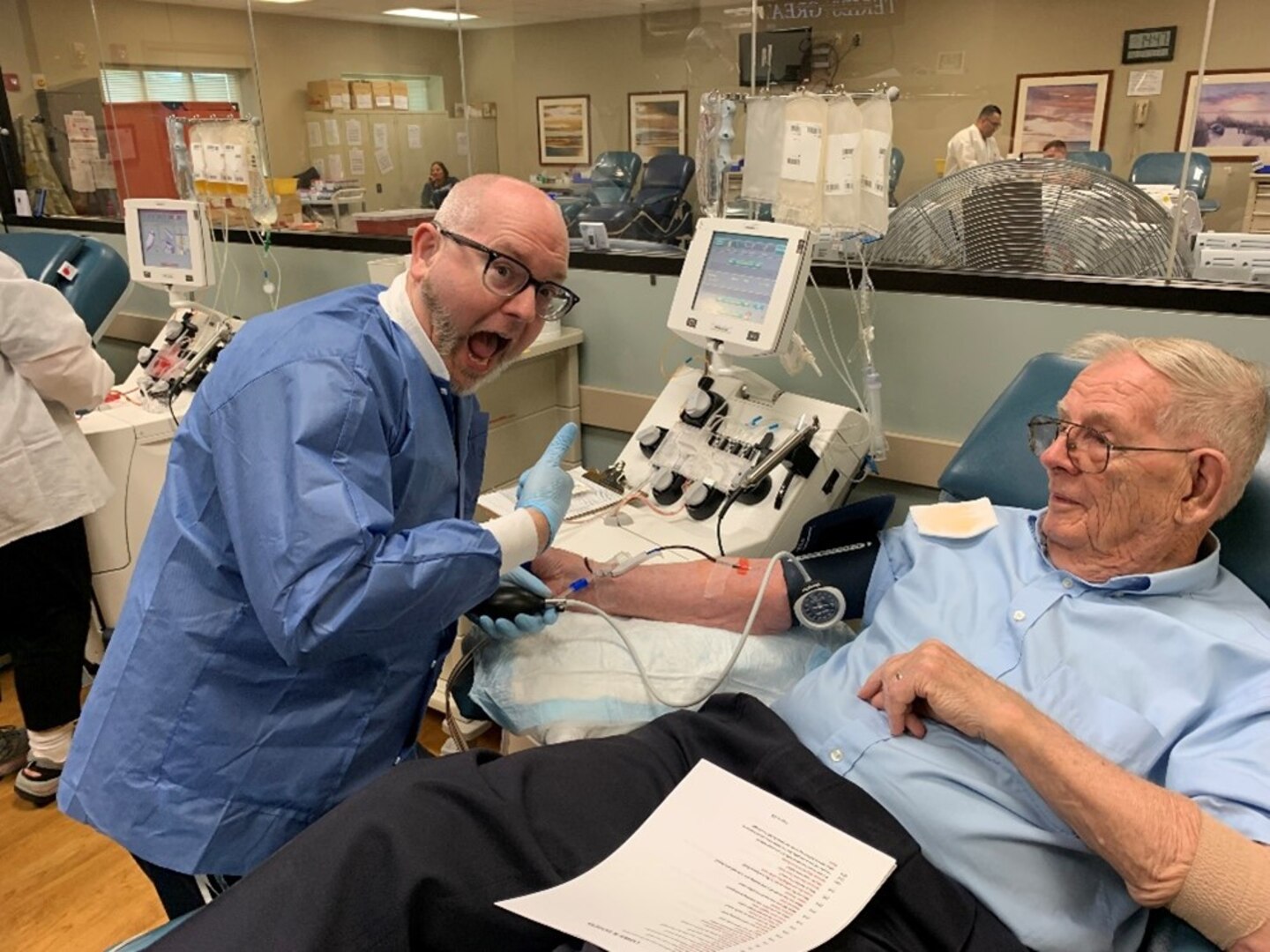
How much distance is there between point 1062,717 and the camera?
113cm

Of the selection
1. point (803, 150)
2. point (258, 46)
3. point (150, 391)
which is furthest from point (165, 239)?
point (258, 46)

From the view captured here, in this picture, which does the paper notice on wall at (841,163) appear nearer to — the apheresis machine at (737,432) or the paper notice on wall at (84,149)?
the apheresis machine at (737,432)

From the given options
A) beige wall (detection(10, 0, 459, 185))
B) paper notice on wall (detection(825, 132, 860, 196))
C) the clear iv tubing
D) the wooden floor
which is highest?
beige wall (detection(10, 0, 459, 185))

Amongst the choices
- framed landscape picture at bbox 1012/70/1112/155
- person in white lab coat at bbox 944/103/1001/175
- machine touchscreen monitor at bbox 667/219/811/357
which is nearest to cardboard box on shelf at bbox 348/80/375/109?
person in white lab coat at bbox 944/103/1001/175

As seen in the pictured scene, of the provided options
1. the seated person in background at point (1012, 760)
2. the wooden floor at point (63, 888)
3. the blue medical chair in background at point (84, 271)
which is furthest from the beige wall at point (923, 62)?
the wooden floor at point (63, 888)

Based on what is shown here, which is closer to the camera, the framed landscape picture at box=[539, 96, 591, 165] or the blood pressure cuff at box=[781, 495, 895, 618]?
the blood pressure cuff at box=[781, 495, 895, 618]

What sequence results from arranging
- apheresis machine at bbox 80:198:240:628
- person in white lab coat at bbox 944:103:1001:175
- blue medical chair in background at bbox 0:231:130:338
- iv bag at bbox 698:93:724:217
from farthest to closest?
person in white lab coat at bbox 944:103:1001:175 < blue medical chair in background at bbox 0:231:130:338 < apheresis machine at bbox 80:198:240:628 < iv bag at bbox 698:93:724:217

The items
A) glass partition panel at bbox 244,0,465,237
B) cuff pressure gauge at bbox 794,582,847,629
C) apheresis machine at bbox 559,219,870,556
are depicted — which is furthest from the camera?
glass partition panel at bbox 244,0,465,237

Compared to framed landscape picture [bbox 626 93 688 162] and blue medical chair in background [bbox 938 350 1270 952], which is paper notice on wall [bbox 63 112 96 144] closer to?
framed landscape picture [bbox 626 93 688 162]

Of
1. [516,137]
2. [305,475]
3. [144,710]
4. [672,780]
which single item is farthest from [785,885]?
[516,137]

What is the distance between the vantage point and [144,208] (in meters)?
3.01

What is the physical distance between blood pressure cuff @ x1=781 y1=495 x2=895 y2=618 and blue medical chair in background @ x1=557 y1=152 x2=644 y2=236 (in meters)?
2.31

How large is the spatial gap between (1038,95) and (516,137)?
267cm

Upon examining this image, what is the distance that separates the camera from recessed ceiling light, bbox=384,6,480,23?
491 centimetres
